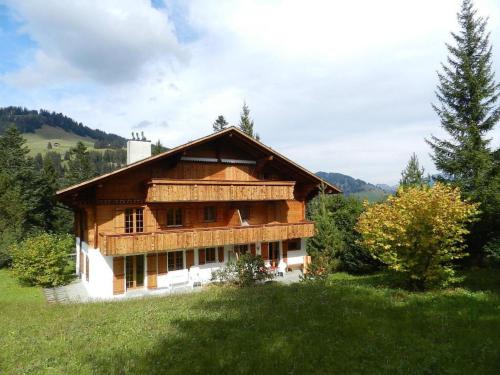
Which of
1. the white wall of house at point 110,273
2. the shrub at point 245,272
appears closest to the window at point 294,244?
the white wall of house at point 110,273

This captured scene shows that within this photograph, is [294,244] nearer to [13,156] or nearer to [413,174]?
[413,174]

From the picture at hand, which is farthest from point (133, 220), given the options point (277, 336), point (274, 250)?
point (277, 336)

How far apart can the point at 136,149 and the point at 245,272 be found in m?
11.9

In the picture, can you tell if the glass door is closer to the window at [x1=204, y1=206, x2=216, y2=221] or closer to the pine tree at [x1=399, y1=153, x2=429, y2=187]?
the window at [x1=204, y1=206, x2=216, y2=221]

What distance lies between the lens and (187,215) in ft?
80.2

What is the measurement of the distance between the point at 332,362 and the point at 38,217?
1637 inches

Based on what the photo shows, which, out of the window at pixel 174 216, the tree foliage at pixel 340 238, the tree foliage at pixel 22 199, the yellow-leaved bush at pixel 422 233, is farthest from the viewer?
the tree foliage at pixel 22 199

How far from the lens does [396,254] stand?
1465 cm

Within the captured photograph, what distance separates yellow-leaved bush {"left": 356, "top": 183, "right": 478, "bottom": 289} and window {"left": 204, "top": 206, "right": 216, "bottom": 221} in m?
12.7

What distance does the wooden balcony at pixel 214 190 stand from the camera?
70.8ft

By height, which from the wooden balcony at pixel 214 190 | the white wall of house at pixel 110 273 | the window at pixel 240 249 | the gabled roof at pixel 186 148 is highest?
the gabled roof at pixel 186 148

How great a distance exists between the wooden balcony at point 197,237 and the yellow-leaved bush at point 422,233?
35.1 feet

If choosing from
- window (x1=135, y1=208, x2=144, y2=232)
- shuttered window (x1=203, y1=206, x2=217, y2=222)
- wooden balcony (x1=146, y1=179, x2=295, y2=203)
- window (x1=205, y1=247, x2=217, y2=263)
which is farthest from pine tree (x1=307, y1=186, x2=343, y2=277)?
window (x1=135, y1=208, x2=144, y2=232)

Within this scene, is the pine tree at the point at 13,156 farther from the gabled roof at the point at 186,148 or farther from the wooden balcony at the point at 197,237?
the wooden balcony at the point at 197,237
